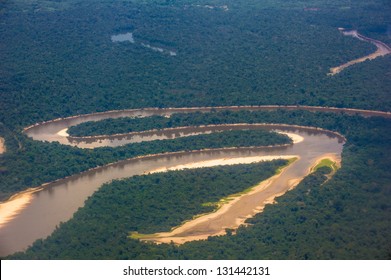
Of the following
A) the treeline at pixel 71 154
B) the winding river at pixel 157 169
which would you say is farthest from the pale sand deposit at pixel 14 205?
the treeline at pixel 71 154

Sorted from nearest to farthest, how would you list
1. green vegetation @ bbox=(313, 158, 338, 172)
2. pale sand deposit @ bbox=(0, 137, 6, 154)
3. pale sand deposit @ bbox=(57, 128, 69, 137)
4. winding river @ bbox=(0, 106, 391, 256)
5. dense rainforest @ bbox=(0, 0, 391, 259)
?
dense rainforest @ bbox=(0, 0, 391, 259) → winding river @ bbox=(0, 106, 391, 256) → green vegetation @ bbox=(313, 158, 338, 172) → pale sand deposit @ bbox=(0, 137, 6, 154) → pale sand deposit @ bbox=(57, 128, 69, 137)

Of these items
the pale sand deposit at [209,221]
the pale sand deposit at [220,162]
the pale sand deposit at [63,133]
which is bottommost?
the pale sand deposit at [209,221]

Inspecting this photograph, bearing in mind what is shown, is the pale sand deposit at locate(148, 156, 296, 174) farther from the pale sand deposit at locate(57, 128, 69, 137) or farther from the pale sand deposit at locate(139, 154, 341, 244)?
the pale sand deposit at locate(57, 128, 69, 137)


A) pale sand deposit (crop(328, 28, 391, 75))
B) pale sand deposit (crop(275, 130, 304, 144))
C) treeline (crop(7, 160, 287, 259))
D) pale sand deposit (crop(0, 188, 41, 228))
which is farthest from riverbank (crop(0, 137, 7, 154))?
pale sand deposit (crop(328, 28, 391, 75))

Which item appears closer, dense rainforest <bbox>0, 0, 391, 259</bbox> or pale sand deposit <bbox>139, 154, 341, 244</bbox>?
dense rainforest <bbox>0, 0, 391, 259</bbox>

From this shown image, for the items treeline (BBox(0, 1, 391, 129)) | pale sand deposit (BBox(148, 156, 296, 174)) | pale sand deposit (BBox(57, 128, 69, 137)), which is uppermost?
treeline (BBox(0, 1, 391, 129))

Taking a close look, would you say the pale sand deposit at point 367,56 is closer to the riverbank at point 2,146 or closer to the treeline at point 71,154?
the treeline at point 71,154

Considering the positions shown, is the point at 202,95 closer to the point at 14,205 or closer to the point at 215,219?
the point at 14,205

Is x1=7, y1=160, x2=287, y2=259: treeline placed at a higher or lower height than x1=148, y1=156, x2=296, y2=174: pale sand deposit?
lower

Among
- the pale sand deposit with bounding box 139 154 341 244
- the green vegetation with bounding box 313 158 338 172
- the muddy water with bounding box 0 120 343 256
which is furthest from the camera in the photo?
the green vegetation with bounding box 313 158 338 172
